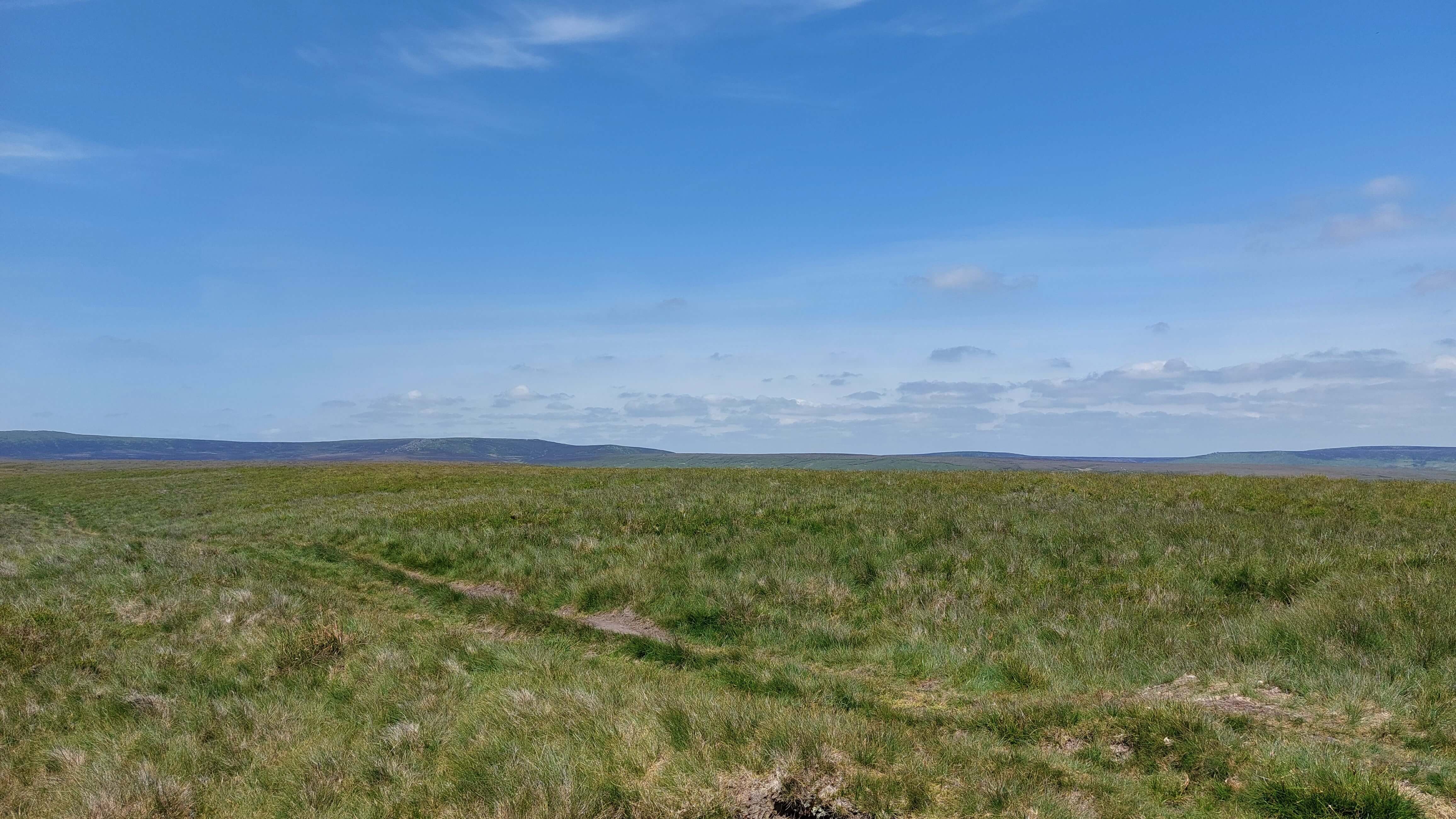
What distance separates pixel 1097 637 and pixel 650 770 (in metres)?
6.92

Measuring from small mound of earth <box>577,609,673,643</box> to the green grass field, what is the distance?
0.38ft

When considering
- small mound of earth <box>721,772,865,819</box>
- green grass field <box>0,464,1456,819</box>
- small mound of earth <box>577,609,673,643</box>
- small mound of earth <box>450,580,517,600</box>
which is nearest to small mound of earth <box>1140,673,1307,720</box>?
green grass field <box>0,464,1456,819</box>

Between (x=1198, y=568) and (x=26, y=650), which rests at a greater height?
(x=1198, y=568)

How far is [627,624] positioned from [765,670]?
4122mm

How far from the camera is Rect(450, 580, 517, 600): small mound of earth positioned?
14.9 metres

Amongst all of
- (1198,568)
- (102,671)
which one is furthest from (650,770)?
(1198,568)

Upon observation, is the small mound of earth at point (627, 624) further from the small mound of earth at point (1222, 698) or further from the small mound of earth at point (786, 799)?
the small mound of earth at point (1222, 698)

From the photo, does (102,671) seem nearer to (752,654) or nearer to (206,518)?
(752,654)

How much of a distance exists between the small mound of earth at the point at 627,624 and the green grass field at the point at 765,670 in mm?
115

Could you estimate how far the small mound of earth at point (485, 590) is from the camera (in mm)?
14898

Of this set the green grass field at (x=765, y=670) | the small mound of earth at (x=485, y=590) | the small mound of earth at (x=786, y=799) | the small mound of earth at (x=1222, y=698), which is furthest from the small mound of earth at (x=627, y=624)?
the small mound of earth at (x=1222, y=698)

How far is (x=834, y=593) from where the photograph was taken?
1290cm

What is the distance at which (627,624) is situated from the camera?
12766mm

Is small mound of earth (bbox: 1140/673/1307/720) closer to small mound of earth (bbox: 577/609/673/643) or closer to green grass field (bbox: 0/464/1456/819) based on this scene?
green grass field (bbox: 0/464/1456/819)
